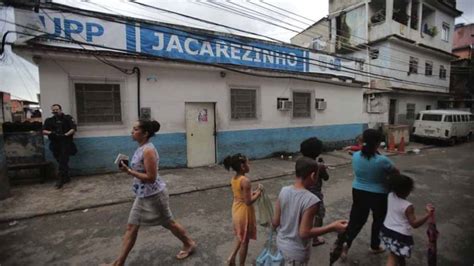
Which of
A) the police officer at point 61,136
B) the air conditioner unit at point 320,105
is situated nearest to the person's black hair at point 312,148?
the police officer at point 61,136

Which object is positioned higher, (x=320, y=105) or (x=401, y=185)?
(x=320, y=105)

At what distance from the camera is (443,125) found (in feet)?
42.9

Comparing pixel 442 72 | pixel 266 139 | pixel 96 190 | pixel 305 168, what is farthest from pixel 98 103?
pixel 442 72

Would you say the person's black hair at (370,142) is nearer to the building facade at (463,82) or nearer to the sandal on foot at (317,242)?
the sandal on foot at (317,242)

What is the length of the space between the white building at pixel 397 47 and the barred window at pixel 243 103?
260 inches

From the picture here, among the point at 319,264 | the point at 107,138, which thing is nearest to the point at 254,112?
the point at 107,138

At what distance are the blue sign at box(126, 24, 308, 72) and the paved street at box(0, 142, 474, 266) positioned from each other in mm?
4232

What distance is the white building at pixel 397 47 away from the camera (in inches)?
582

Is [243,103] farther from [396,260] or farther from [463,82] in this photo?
[463,82]

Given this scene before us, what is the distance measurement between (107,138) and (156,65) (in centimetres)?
240

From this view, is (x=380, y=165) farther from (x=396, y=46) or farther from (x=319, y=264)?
(x=396, y=46)

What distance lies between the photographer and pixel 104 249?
321 cm

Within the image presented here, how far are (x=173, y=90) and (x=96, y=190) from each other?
343 centimetres

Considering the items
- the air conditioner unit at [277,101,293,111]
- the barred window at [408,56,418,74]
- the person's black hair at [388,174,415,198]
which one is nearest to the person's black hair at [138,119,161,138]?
the person's black hair at [388,174,415,198]
